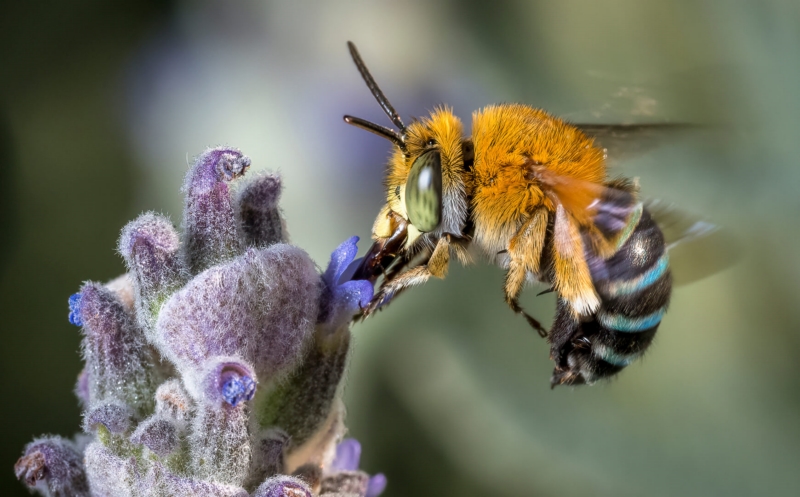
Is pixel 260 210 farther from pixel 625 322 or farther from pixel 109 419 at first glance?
pixel 625 322

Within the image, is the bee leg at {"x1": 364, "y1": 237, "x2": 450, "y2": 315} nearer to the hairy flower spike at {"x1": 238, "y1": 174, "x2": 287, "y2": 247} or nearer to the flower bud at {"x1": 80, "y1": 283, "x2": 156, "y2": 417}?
the hairy flower spike at {"x1": 238, "y1": 174, "x2": 287, "y2": 247}

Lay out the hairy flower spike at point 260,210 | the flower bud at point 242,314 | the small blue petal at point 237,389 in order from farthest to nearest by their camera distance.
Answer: the hairy flower spike at point 260,210, the flower bud at point 242,314, the small blue petal at point 237,389

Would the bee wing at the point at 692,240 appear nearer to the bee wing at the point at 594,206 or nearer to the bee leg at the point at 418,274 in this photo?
the bee wing at the point at 594,206

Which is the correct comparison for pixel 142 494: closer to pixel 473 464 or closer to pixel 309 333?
pixel 309 333

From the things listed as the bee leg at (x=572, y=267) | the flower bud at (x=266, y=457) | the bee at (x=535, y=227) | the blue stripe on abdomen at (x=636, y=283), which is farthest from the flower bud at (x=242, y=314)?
the blue stripe on abdomen at (x=636, y=283)

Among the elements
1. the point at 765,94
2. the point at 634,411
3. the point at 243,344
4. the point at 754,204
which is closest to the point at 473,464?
the point at 634,411

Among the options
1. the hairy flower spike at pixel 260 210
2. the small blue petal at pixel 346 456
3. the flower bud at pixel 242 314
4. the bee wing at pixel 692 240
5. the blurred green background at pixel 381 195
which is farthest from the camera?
the blurred green background at pixel 381 195

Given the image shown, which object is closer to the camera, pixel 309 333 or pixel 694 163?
pixel 309 333
